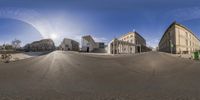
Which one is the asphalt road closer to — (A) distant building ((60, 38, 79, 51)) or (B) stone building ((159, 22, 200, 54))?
(A) distant building ((60, 38, 79, 51))

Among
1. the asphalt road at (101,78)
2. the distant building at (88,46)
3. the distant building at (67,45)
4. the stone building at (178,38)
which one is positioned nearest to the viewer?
the asphalt road at (101,78)

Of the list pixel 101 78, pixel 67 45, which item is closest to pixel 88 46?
pixel 67 45

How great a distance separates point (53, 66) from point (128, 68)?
1.46 m

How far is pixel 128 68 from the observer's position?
12.0 ft

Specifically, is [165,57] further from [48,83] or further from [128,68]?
[48,83]

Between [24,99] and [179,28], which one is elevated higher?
[179,28]

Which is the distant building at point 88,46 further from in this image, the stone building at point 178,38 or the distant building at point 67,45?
the stone building at point 178,38

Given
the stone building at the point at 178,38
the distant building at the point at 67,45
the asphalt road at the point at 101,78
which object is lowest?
the asphalt road at the point at 101,78

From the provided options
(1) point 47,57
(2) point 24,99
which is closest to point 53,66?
(1) point 47,57

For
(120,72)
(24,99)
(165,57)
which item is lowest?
(24,99)

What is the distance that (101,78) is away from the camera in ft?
11.0

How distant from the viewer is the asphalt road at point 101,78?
8.86 feet

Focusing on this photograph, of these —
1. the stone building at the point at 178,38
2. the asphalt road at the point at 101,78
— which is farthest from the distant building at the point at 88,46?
the stone building at the point at 178,38

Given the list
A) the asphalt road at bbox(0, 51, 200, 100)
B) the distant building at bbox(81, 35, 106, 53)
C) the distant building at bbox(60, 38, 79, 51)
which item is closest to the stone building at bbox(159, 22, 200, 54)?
the distant building at bbox(81, 35, 106, 53)
